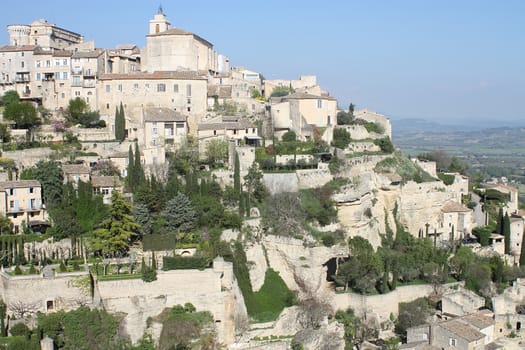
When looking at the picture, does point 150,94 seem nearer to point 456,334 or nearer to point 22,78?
point 22,78

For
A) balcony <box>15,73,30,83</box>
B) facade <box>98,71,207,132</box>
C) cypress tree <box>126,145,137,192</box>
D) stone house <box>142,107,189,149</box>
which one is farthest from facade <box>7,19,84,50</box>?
cypress tree <box>126,145,137,192</box>

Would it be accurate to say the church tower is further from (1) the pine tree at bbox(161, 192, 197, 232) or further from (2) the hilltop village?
→ (1) the pine tree at bbox(161, 192, 197, 232)

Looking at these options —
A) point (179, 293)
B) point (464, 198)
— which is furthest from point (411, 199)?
point (179, 293)

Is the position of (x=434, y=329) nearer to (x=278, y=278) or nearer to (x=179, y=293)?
(x=278, y=278)

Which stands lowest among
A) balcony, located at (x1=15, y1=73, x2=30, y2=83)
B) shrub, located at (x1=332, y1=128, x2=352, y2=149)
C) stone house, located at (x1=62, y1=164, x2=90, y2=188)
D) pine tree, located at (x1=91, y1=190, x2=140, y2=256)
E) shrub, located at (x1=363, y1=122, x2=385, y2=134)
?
pine tree, located at (x1=91, y1=190, x2=140, y2=256)

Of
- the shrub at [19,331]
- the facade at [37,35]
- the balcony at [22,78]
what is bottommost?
the shrub at [19,331]

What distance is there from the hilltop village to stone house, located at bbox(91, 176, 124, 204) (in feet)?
0.39

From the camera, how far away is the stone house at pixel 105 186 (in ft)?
132

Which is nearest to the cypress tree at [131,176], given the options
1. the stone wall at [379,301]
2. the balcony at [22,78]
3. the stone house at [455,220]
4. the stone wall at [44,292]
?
the stone wall at [44,292]

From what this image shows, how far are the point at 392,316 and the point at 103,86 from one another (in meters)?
27.2

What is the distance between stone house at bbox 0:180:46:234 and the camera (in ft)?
123

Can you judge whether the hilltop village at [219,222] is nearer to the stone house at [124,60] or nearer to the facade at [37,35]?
the stone house at [124,60]

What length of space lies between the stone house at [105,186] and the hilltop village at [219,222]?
0.12 meters

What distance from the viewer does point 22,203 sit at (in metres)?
37.8
